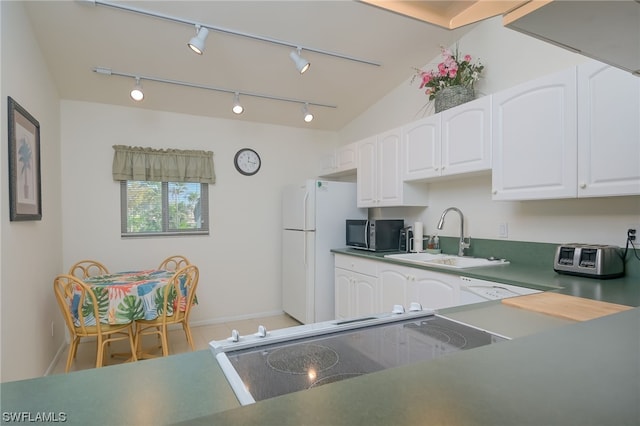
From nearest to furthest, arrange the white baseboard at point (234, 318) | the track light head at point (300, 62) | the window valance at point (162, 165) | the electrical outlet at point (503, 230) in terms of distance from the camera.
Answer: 1. the electrical outlet at point (503, 230)
2. the track light head at point (300, 62)
3. the window valance at point (162, 165)
4. the white baseboard at point (234, 318)

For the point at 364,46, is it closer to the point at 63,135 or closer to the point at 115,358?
the point at 63,135

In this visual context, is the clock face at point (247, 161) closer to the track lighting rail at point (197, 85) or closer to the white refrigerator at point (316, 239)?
the white refrigerator at point (316, 239)

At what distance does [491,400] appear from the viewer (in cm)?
47

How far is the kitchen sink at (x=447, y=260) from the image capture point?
2.62 meters

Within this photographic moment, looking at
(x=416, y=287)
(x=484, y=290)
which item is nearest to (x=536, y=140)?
(x=484, y=290)

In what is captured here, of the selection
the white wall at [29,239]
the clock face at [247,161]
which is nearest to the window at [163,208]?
the clock face at [247,161]

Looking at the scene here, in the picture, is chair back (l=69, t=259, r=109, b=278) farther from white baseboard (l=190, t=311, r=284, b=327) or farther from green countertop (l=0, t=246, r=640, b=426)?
green countertop (l=0, t=246, r=640, b=426)

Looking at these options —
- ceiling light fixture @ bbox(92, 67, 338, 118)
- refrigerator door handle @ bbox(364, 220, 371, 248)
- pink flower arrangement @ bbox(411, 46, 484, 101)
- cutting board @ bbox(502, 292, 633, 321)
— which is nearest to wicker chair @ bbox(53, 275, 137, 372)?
ceiling light fixture @ bbox(92, 67, 338, 118)

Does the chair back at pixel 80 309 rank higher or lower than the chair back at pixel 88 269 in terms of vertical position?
lower

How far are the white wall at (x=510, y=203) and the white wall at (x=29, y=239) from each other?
3205 millimetres

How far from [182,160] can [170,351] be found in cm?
203

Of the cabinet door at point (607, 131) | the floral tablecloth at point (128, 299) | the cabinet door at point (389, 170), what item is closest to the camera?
the cabinet door at point (607, 131)

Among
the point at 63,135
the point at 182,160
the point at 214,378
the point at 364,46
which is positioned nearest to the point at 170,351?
the point at 182,160

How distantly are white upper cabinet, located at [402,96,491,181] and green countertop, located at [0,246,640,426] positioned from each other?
1.86 m
